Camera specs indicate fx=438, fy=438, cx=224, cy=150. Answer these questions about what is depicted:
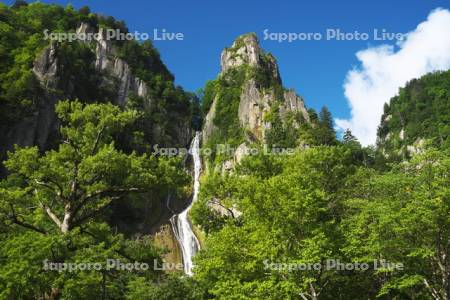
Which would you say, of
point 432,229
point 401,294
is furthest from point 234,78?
point 432,229

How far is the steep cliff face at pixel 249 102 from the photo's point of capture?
70.8m

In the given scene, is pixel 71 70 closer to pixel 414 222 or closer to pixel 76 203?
pixel 76 203

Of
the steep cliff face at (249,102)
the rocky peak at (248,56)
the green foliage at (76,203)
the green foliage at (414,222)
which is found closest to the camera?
the green foliage at (76,203)

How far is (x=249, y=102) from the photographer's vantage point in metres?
76.1

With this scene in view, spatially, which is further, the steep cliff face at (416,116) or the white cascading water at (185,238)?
the steep cliff face at (416,116)

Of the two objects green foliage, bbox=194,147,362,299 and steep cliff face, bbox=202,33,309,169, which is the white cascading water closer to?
steep cliff face, bbox=202,33,309,169

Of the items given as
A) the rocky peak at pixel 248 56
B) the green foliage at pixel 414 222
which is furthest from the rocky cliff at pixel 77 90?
the green foliage at pixel 414 222

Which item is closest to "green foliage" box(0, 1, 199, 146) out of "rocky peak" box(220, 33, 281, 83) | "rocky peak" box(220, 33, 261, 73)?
"rocky peak" box(220, 33, 261, 73)

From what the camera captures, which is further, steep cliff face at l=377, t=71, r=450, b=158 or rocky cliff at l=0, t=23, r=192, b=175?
steep cliff face at l=377, t=71, r=450, b=158

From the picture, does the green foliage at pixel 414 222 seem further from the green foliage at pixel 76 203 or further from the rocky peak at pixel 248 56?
the rocky peak at pixel 248 56

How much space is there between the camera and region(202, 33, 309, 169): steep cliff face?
232 ft

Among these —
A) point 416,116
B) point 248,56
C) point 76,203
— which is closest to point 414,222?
point 76,203

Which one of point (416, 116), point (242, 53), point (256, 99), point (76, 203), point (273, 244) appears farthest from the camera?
point (416, 116)

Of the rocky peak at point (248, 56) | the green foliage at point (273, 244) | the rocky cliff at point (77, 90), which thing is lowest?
the green foliage at point (273, 244)
